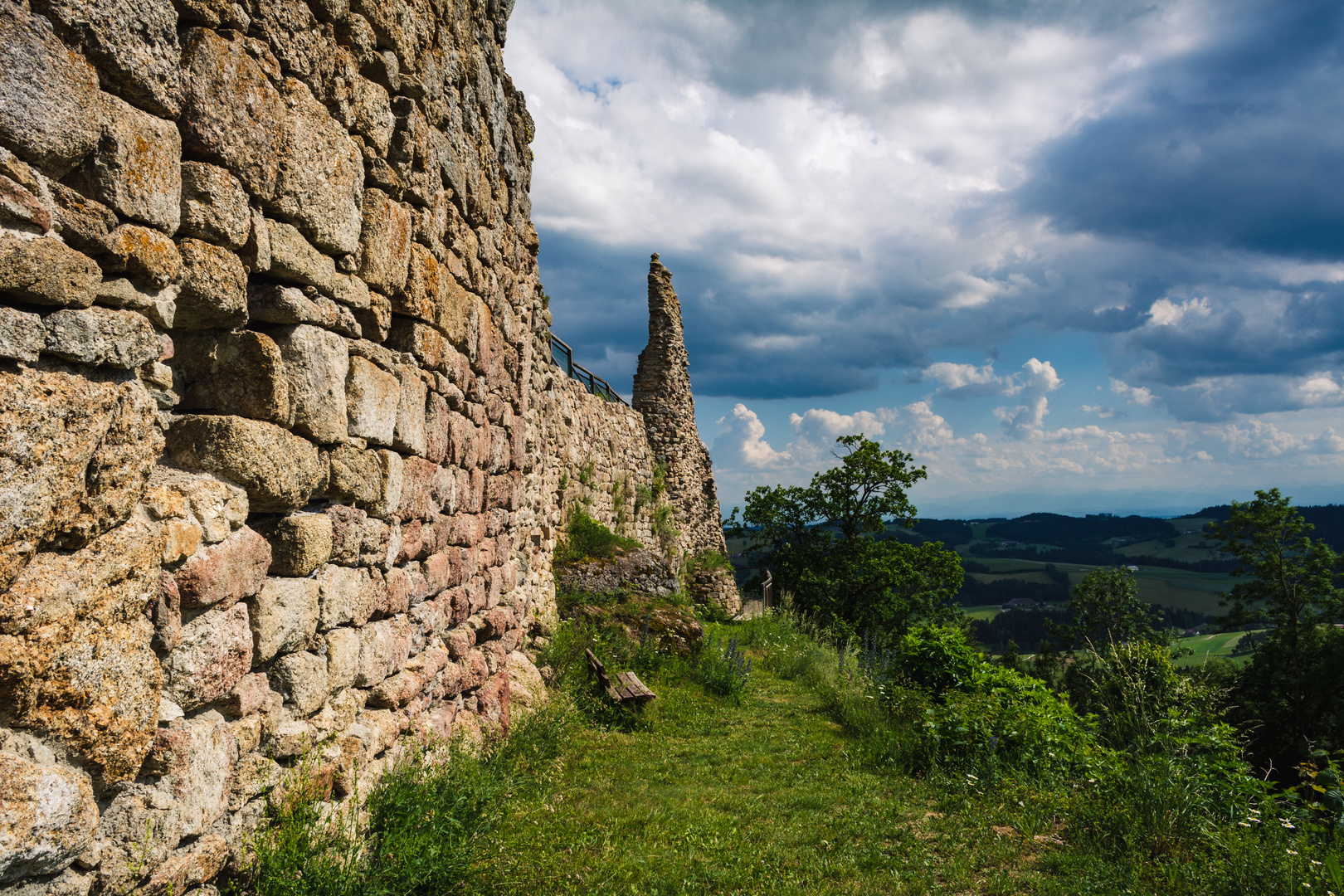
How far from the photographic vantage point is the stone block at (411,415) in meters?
3.74

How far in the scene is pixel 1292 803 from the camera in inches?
195

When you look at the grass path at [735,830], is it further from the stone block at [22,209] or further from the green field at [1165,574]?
the green field at [1165,574]

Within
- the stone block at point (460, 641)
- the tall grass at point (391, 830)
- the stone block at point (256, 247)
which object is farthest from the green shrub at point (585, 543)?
the stone block at point (256, 247)

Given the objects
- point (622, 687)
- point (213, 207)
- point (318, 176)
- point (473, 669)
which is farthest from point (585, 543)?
point (213, 207)

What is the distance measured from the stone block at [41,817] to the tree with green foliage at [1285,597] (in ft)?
124

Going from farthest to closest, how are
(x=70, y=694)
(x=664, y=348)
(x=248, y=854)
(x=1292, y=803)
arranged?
(x=664, y=348)
(x=1292, y=803)
(x=248, y=854)
(x=70, y=694)

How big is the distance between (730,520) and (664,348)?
413 inches

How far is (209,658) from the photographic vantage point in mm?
2359

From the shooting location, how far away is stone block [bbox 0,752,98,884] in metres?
1.61

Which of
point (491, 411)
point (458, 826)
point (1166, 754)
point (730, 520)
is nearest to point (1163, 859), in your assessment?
point (1166, 754)

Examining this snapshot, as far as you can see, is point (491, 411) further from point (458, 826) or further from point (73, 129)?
point (73, 129)

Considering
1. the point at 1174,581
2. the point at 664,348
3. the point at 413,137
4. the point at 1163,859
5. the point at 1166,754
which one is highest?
the point at 664,348

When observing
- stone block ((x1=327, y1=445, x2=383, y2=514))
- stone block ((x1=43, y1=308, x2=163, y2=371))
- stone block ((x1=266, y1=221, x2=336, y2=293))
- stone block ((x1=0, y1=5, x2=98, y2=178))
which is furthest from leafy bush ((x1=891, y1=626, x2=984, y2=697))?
stone block ((x1=0, y1=5, x2=98, y2=178))

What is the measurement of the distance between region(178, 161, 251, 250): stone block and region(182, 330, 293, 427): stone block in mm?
344
